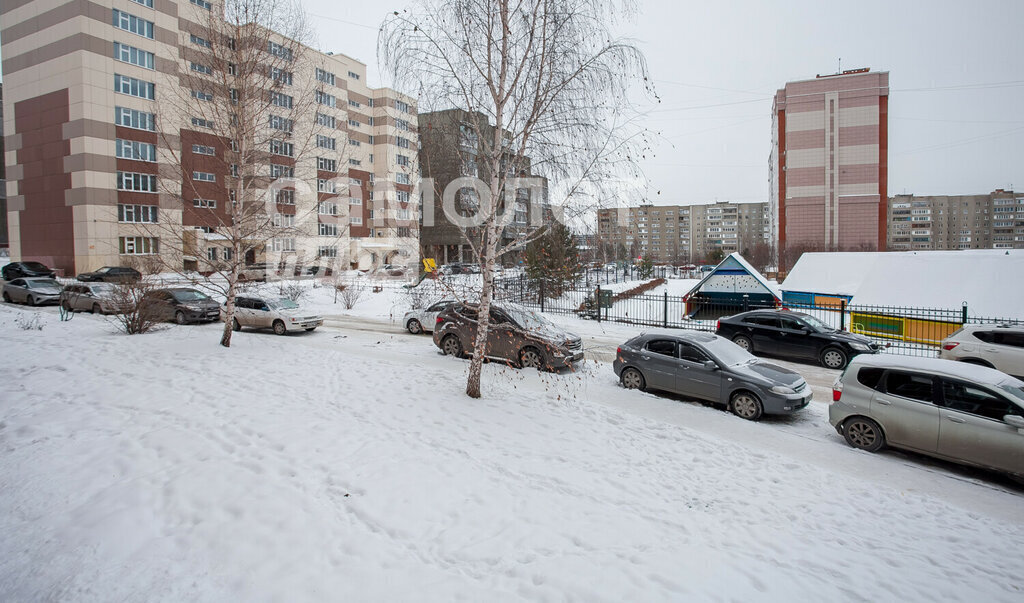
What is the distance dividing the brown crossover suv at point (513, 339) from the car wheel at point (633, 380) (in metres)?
1.51

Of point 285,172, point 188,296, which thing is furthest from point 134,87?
point 285,172

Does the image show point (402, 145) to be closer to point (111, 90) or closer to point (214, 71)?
point (111, 90)

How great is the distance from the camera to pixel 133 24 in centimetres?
3856

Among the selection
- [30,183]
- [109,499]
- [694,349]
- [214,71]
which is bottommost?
[109,499]

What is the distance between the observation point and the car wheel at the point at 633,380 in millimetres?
10227

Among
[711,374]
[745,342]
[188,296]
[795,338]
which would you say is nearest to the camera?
[711,374]

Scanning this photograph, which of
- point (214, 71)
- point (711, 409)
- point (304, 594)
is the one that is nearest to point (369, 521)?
point (304, 594)

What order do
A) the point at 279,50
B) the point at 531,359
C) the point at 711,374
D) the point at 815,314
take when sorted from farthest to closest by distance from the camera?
the point at 815,314
the point at 279,50
the point at 531,359
the point at 711,374

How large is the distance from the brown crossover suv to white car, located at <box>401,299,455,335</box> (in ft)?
11.9

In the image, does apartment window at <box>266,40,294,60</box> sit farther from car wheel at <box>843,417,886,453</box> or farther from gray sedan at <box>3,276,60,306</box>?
gray sedan at <box>3,276,60,306</box>

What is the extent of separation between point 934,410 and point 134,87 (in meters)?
52.3

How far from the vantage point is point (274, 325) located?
53.8 feet

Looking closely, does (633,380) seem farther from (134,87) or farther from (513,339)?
(134,87)

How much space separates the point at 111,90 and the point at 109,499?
153 feet
